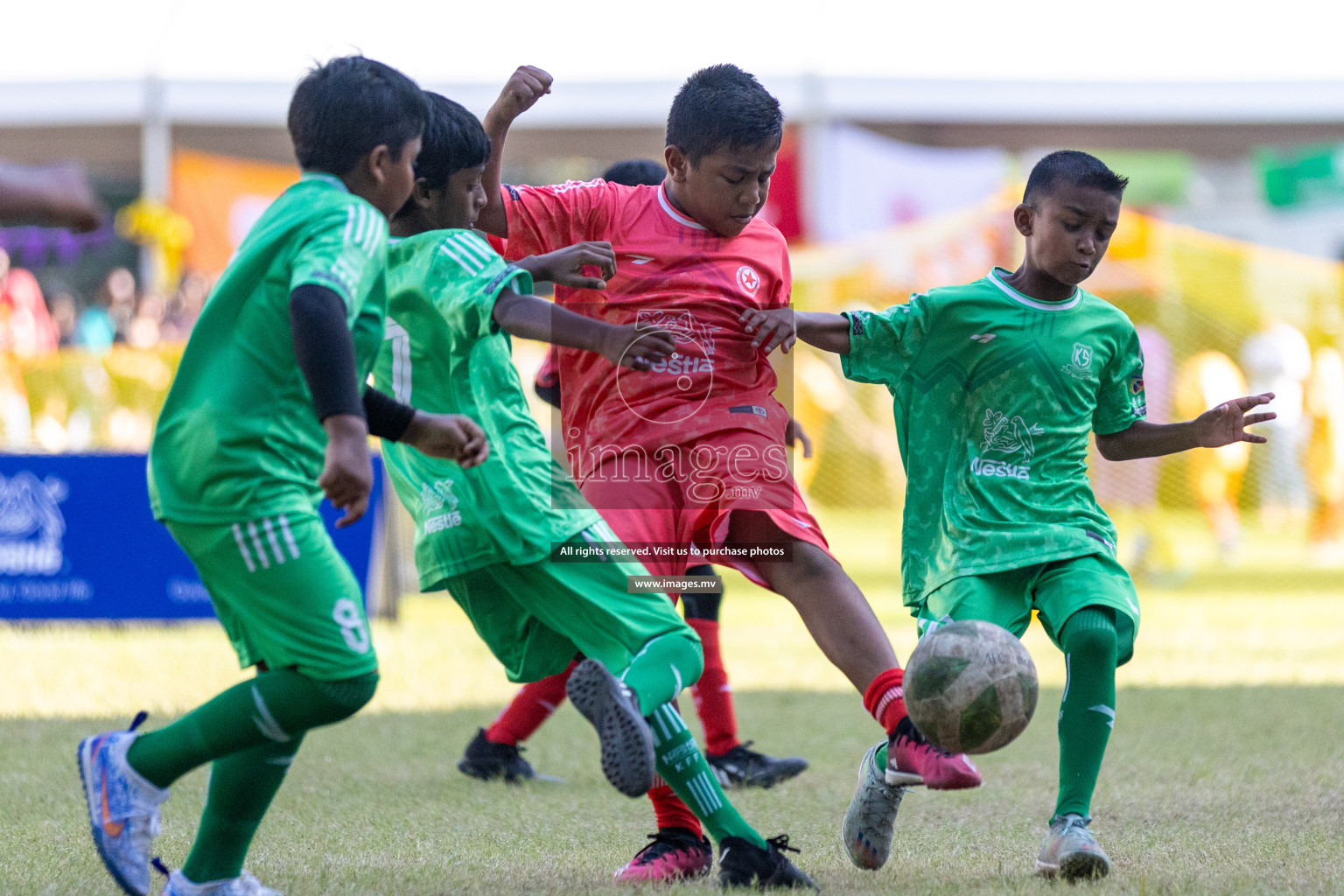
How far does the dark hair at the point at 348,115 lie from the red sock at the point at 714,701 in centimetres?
264

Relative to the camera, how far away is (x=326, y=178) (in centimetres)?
321

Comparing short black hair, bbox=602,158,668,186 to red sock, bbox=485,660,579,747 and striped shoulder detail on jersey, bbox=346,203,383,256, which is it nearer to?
red sock, bbox=485,660,579,747

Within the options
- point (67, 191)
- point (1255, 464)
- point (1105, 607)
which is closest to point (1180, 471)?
point (1255, 464)

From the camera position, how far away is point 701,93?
403 cm

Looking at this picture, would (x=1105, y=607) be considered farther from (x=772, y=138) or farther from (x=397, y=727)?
(x=397, y=727)

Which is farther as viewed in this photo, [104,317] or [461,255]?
[104,317]

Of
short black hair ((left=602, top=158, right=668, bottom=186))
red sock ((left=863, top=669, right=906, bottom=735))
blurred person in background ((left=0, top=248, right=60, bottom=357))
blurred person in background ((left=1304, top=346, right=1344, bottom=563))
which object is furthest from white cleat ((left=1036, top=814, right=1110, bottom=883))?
blurred person in background ((left=0, top=248, right=60, bottom=357))

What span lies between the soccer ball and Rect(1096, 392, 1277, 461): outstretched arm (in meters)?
0.77

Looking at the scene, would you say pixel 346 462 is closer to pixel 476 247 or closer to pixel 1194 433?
pixel 476 247

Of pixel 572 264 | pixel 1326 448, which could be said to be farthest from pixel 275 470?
pixel 1326 448

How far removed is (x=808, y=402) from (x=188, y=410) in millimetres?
11528

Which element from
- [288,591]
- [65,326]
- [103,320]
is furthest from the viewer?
[65,326]

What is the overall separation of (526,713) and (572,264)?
2364 millimetres

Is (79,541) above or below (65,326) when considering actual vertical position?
below
